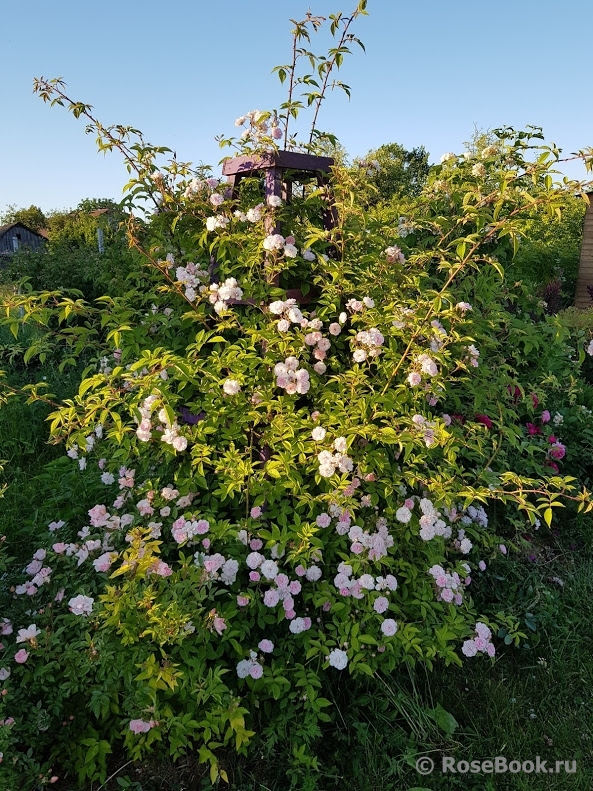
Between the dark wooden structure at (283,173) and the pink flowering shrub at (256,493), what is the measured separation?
6 centimetres

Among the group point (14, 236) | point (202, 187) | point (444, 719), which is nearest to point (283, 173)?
point (202, 187)

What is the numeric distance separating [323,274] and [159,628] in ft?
4.67

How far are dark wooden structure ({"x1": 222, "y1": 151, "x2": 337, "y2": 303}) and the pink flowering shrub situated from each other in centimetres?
6

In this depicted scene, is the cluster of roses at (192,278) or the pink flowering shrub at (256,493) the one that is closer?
the pink flowering shrub at (256,493)

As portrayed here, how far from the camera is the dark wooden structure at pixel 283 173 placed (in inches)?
91.0

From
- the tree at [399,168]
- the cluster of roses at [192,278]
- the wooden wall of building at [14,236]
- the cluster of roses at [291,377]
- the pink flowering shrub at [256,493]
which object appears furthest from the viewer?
the wooden wall of building at [14,236]

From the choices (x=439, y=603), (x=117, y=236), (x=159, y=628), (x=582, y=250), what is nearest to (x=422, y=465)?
(x=439, y=603)

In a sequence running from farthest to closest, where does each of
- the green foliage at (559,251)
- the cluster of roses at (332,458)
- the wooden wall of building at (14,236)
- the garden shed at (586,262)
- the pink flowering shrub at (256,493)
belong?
the wooden wall of building at (14,236) < the green foliage at (559,251) < the garden shed at (586,262) < the cluster of roses at (332,458) < the pink flowering shrub at (256,493)

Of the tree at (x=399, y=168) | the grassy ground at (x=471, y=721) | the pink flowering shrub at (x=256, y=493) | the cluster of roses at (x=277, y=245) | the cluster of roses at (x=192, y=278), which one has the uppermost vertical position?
the tree at (x=399, y=168)

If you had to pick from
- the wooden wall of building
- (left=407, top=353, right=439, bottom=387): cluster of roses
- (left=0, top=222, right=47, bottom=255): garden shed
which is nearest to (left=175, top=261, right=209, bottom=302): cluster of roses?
(left=407, top=353, right=439, bottom=387): cluster of roses

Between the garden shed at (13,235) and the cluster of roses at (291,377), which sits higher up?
the garden shed at (13,235)

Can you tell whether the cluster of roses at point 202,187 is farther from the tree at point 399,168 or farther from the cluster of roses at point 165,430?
the tree at point 399,168

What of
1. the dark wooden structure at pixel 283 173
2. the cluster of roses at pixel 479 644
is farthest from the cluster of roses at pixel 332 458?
the cluster of roses at pixel 479 644

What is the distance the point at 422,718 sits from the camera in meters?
2.12
